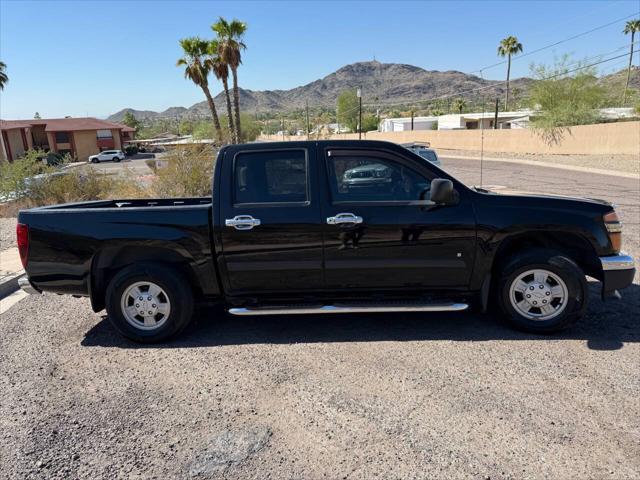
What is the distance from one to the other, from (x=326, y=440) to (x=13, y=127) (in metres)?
63.7

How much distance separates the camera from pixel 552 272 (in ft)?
15.0

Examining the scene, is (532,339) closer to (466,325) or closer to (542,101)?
(466,325)

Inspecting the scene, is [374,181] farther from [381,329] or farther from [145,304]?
[145,304]

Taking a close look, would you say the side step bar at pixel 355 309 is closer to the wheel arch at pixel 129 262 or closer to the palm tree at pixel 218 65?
the wheel arch at pixel 129 262

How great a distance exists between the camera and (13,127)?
179ft

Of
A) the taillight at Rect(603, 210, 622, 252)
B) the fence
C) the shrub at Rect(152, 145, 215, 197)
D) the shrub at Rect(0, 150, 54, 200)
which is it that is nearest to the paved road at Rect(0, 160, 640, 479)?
the taillight at Rect(603, 210, 622, 252)

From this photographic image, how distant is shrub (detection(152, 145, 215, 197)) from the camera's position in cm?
1345

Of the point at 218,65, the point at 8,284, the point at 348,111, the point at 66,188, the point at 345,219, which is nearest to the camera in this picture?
the point at 345,219

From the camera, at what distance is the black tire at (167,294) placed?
4.67 meters

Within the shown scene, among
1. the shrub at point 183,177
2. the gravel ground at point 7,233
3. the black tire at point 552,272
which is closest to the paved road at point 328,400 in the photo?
the black tire at point 552,272

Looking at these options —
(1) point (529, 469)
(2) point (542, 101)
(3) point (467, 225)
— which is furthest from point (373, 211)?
(2) point (542, 101)

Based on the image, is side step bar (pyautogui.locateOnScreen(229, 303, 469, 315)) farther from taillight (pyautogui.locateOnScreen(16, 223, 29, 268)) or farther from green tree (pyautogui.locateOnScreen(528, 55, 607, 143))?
green tree (pyautogui.locateOnScreen(528, 55, 607, 143))

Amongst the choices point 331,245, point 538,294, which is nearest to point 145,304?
point 331,245

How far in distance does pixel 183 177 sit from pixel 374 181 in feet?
32.5
